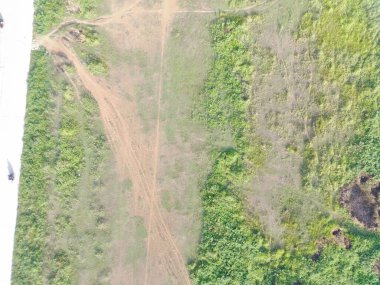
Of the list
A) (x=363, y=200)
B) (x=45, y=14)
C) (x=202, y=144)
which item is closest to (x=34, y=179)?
(x=45, y=14)

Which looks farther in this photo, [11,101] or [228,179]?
[228,179]

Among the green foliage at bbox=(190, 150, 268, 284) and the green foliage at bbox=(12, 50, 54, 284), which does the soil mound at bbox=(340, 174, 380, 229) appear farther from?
the green foliage at bbox=(12, 50, 54, 284)

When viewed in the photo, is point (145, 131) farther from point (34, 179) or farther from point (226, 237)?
point (226, 237)

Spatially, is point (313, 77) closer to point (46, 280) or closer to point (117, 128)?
point (117, 128)

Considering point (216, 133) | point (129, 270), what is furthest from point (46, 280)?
point (216, 133)

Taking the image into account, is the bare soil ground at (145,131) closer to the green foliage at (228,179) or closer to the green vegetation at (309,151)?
the green foliage at (228,179)

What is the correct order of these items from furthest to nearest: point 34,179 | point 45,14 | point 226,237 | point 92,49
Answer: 1. point 92,49
2. point 45,14
3. point 226,237
4. point 34,179

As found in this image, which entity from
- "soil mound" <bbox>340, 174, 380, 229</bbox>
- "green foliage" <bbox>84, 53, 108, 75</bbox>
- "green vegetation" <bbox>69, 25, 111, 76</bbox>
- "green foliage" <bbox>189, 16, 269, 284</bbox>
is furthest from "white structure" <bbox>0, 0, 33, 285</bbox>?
"soil mound" <bbox>340, 174, 380, 229</bbox>
